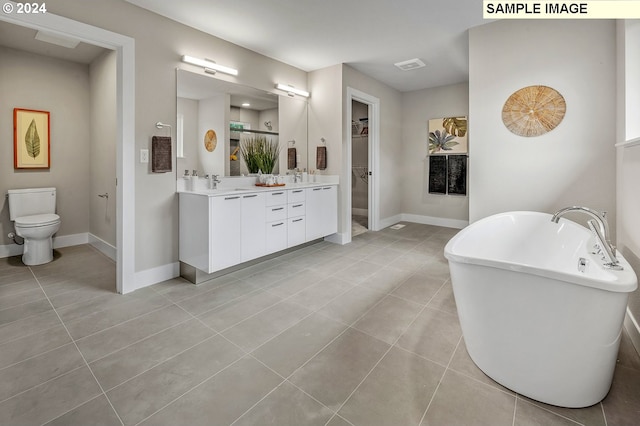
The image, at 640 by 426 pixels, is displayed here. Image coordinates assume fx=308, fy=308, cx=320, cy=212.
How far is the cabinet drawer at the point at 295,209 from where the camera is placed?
11.9 feet

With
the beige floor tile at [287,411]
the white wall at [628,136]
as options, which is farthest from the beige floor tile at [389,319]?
the white wall at [628,136]

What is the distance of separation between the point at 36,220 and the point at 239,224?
239 centimetres

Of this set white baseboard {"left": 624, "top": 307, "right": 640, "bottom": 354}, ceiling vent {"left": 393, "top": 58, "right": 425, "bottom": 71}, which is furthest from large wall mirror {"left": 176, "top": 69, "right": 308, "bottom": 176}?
white baseboard {"left": 624, "top": 307, "right": 640, "bottom": 354}

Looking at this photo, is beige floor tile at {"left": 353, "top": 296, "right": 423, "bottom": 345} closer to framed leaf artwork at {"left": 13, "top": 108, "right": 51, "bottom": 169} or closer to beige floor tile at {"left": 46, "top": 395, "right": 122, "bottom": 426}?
beige floor tile at {"left": 46, "top": 395, "right": 122, "bottom": 426}

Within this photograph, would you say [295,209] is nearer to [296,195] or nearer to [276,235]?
[296,195]

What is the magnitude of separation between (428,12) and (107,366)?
12.1 ft

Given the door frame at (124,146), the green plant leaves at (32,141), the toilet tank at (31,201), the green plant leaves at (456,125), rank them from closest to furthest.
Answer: the door frame at (124,146) → the toilet tank at (31,201) → the green plant leaves at (32,141) → the green plant leaves at (456,125)

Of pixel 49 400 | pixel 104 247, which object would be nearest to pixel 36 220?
pixel 104 247

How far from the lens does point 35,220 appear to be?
134 inches

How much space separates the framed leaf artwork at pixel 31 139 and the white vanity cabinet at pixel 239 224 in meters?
2.35

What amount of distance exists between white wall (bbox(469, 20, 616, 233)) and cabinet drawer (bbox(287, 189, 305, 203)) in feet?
6.26

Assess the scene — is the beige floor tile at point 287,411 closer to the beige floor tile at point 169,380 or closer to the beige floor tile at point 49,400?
the beige floor tile at point 169,380

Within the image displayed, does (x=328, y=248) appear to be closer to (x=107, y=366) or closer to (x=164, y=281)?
(x=164, y=281)

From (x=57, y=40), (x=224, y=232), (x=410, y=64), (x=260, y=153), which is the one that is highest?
(x=410, y=64)
